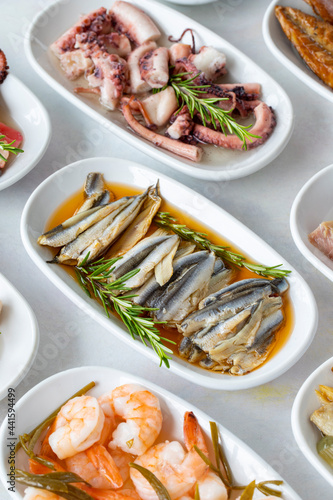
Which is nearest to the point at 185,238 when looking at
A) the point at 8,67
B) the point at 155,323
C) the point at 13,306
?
the point at 155,323

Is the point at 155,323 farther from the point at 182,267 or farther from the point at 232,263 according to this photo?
the point at 232,263

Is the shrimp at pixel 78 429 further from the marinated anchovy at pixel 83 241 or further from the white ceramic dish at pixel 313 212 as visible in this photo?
the white ceramic dish at pixel 313 212

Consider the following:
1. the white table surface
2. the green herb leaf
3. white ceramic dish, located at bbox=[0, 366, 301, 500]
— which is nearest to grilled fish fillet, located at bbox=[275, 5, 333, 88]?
the white table surface

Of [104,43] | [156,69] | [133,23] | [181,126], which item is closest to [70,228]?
[181,126]

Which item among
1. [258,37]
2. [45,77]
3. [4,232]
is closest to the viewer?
[4,232]

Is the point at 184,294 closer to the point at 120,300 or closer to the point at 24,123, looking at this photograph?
the point at 120,300

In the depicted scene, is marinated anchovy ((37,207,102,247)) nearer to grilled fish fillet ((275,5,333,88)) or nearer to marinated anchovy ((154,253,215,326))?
marinated anchovy ((154,253,215,326))

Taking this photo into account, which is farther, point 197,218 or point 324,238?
point 197,218
